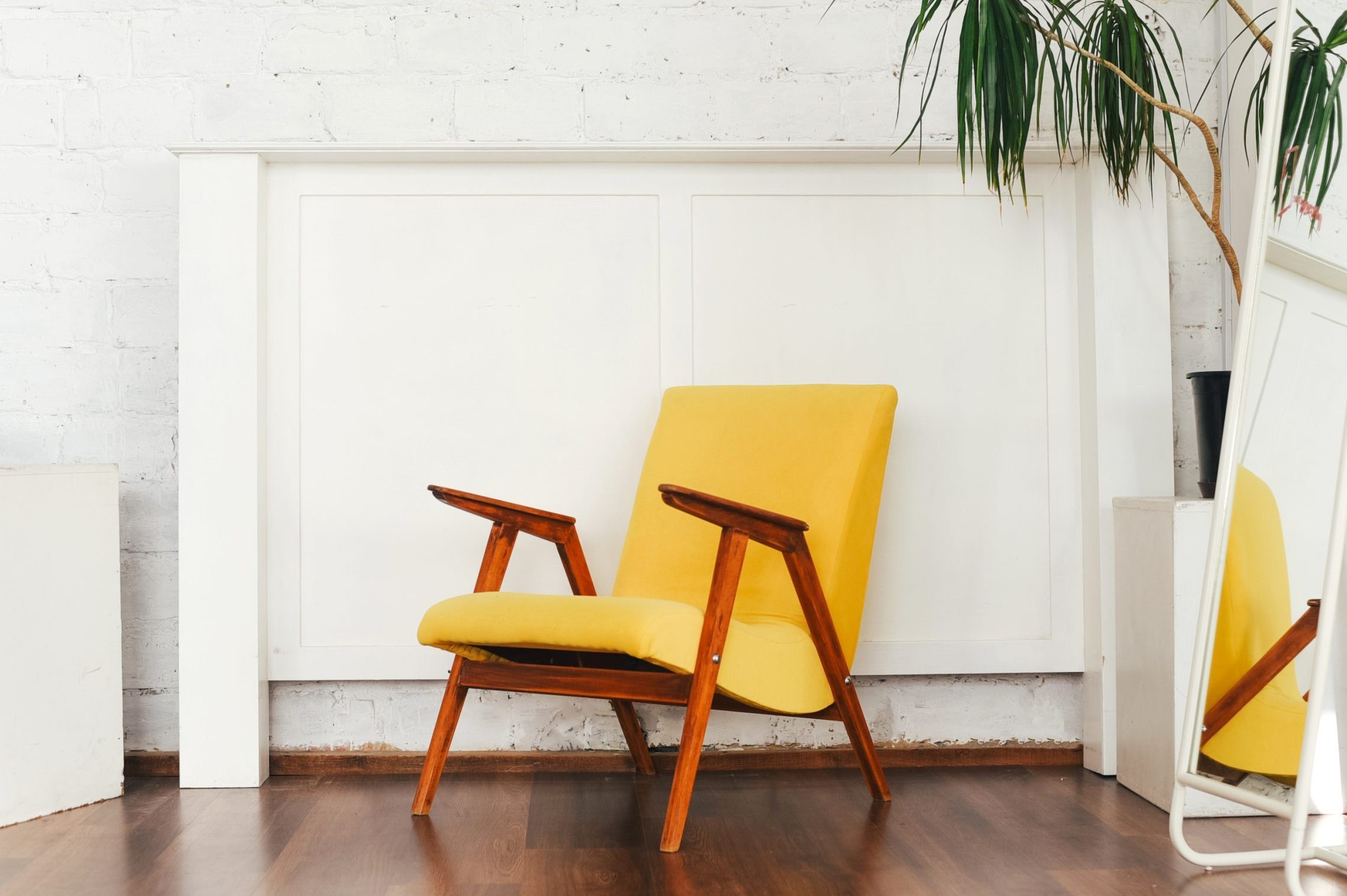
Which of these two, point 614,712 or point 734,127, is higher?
point 734,127

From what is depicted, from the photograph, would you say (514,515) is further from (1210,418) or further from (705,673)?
(1210,418)

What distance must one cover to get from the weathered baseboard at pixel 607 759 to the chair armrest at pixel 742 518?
803mm

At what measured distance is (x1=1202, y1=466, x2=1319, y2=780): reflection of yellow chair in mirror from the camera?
1701 millimetres

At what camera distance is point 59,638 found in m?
2.27

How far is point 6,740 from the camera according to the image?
7.09ft

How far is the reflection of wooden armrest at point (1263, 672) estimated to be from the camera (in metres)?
1.67

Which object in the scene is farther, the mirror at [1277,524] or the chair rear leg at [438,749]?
the chair rear leg at [438,749]

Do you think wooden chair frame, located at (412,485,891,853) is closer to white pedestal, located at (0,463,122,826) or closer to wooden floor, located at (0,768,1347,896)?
wooden floor, located at (0,768,1347,896)

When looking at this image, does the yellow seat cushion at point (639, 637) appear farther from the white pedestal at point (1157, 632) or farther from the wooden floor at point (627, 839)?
the white pedestal at point (1157, 632)

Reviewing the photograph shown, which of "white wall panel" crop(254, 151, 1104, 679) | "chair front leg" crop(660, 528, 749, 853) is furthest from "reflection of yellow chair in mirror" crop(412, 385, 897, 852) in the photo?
"white wall panel" crop(254, 151, 1104, 679)

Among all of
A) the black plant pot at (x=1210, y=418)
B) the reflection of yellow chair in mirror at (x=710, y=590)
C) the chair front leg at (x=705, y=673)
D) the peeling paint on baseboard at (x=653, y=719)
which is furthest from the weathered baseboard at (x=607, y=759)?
the black plant pot at (x=1210, y=418)

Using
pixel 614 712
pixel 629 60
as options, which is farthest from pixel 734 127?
pixel 614 712

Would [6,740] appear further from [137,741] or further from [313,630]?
[313,630]

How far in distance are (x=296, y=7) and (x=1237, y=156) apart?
2.39 meters
